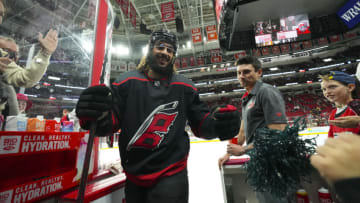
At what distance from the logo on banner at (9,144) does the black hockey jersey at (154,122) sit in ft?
1.20

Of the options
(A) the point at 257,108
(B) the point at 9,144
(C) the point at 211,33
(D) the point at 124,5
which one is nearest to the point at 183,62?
(C) the point at 211,33

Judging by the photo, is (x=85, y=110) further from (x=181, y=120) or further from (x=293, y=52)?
(x=293, y=52)

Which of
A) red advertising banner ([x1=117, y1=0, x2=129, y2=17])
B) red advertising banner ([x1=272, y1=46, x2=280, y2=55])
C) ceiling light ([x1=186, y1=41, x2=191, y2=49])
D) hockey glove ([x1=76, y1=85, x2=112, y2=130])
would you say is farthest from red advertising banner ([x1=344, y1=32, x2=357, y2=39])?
hockey glove ([x1=76, y1=85, x2=112, y2=130])

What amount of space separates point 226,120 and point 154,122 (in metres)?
0.38

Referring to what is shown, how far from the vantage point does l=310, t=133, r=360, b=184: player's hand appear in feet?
1.09

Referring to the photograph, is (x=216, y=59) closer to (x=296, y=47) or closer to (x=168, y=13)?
(x=296, y=47)

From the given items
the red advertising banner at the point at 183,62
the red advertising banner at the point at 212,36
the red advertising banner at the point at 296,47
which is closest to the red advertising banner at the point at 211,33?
the red advertising banner at the point at 212,36

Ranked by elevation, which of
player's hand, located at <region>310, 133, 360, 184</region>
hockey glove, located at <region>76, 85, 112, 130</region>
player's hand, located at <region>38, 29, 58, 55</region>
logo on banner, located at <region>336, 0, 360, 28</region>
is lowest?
player's hand, located at <region>310, 133, 360, 184</region>

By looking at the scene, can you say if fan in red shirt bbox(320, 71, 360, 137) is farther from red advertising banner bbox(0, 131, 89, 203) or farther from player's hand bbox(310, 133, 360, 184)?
red advertising banner bbox(0, 131, 89, 203)

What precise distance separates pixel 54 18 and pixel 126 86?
68 centimetres

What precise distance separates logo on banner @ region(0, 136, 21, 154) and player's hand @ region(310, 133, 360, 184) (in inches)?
39.7

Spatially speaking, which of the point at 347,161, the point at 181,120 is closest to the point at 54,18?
the point at 181,120

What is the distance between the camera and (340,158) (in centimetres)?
35

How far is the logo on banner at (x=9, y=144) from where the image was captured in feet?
1.94
